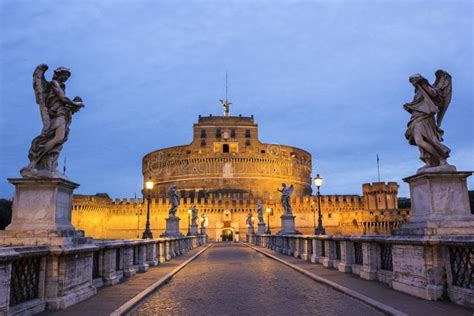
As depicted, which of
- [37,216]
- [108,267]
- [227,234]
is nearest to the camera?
[37,216]

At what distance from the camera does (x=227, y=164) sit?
296ft

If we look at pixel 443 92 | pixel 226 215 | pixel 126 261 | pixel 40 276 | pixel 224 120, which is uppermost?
pixel 224 120

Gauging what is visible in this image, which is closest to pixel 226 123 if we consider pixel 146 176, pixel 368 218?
pixel 146 176

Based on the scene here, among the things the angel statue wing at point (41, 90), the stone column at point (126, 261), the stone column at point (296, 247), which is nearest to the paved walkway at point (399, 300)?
the stone column at point (126, 261)

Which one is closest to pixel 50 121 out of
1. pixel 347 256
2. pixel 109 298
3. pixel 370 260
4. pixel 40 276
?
pixel 40 276

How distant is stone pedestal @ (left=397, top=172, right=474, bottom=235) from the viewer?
7.66 m

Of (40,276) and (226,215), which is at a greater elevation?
(226,215)

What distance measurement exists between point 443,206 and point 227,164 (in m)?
82.4

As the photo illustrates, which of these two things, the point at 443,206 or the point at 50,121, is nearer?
the point at 443,206

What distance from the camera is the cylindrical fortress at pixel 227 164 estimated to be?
89625mm

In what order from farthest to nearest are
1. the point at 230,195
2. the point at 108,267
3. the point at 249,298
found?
the point at 230,195
the point at 108,267
the point at 249,298

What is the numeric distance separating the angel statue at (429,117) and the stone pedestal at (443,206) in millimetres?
359

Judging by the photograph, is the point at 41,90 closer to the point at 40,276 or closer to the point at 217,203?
the point at 40,276

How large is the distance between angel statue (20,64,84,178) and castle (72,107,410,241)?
64203 mm
